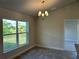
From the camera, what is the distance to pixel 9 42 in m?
6.04

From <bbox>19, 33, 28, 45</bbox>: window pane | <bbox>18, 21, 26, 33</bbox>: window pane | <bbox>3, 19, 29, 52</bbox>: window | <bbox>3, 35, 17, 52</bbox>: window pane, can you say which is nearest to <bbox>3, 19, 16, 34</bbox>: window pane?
<bbox>3, 19, 29, 52</bbox>: window

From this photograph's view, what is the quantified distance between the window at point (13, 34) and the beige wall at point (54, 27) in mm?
1425

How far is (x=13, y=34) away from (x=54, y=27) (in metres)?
3.28

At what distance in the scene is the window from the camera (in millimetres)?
5618

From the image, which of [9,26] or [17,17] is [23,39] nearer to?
[17,17]

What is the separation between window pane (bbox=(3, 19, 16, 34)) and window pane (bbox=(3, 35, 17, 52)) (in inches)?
10.4

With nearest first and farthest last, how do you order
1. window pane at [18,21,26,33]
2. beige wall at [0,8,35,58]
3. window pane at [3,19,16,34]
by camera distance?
beige wall at [0,8,35,58]
window pane at [3,19,16,34]
window pane at [18,21,26,33]

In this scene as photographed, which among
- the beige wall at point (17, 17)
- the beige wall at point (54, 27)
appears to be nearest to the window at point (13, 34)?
the beige wall at point (17, 17)

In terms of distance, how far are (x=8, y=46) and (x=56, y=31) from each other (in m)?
3.74

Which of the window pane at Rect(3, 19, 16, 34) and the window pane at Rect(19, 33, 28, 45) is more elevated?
the window pane at Rect(3, 19, 16, 34)

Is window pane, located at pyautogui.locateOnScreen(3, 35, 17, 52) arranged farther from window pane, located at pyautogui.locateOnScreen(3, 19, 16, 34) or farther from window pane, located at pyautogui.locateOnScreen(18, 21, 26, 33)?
window pane, located at pyautogui.locateOnScreen(18, 21, 26, 33)

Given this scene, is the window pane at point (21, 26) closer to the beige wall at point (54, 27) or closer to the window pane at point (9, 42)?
the window pane at point (9, 42)

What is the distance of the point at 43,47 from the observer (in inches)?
344

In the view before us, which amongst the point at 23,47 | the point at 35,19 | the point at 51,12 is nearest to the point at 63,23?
the point at 51,12
